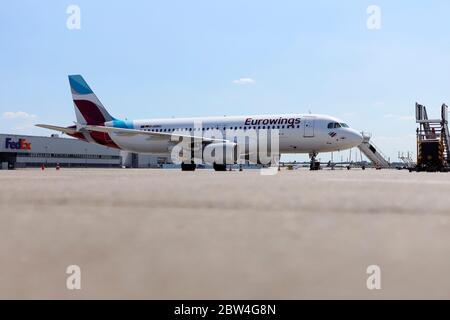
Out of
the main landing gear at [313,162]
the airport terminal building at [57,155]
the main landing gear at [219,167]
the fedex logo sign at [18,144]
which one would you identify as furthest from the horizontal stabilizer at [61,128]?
the fedex logo sign at [18,144]

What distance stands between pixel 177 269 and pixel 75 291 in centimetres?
83

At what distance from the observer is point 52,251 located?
462cm

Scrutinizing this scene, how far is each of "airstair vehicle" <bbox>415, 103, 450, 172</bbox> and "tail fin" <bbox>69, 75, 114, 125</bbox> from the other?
24.7 metres

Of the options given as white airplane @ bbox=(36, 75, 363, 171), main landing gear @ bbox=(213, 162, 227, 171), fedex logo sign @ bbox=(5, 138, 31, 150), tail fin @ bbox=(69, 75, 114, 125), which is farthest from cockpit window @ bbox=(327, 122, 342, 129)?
fedex logo sign @ bbox=(5, 138, 31, 150)

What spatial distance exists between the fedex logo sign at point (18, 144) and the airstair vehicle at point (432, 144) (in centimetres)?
6384

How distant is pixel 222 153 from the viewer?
31.3 m

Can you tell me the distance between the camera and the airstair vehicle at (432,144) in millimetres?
35594

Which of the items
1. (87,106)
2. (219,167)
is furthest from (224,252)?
(87,106)

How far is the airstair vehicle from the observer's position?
3559 centimetres

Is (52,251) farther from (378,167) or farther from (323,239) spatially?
(378,167)

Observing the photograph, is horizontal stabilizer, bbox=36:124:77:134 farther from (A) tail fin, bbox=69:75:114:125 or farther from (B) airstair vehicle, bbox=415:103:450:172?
(B) airstair vehicle, bbox=415:103:450:172

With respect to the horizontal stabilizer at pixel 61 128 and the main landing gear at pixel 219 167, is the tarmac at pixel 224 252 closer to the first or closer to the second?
the main landing gear at pixel 219 167

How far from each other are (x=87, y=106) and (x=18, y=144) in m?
46.3
